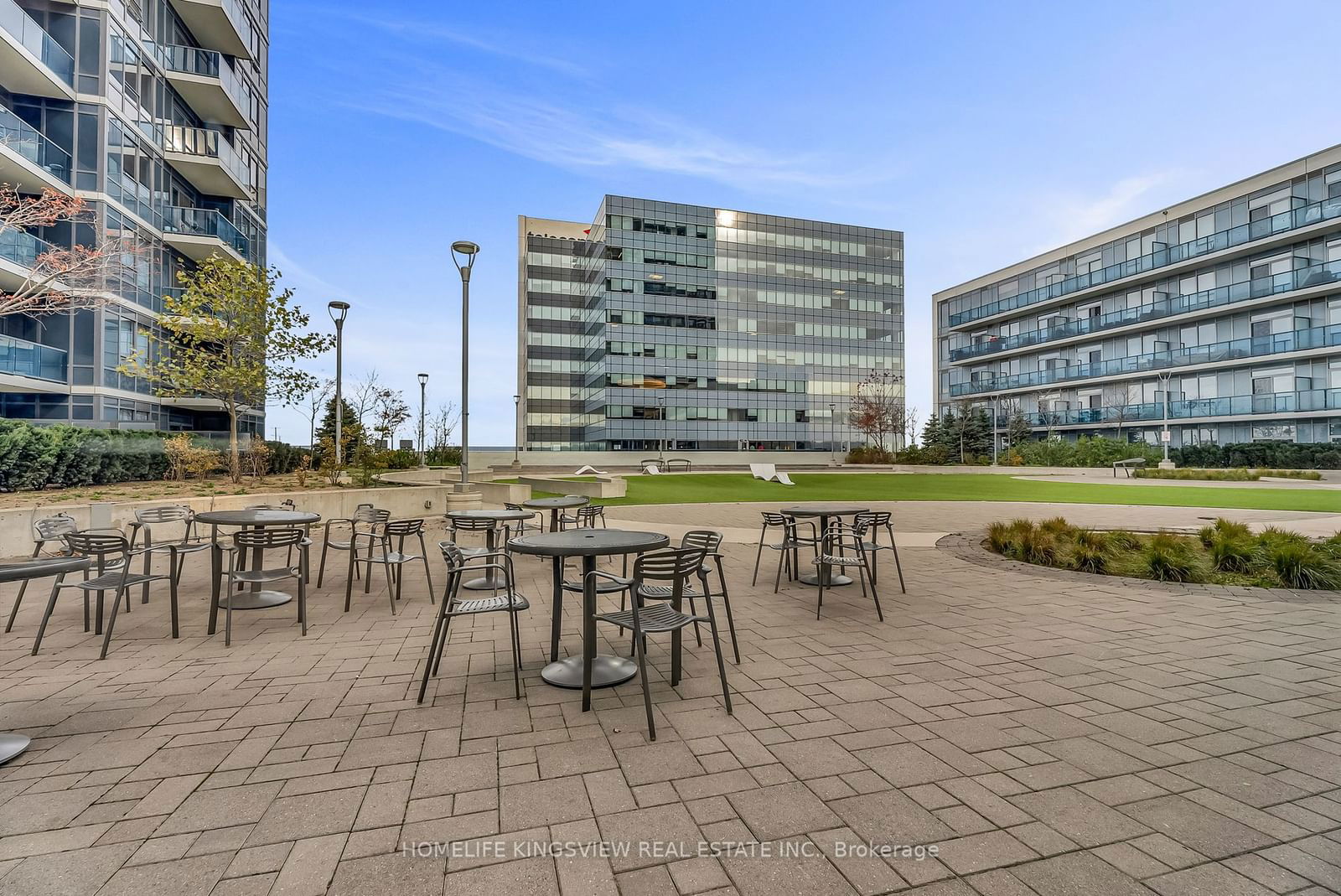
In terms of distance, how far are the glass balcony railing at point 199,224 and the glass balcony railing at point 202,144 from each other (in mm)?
1975

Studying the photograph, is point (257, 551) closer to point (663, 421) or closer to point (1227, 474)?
point (1227, 474)

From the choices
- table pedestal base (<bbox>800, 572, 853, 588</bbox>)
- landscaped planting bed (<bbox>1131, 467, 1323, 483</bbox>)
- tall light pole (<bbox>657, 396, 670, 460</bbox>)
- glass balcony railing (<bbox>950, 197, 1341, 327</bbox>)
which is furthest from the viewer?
tall light pole (<bbox>657, 396, 670, 460</bbox>)

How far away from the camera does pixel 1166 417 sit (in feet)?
140

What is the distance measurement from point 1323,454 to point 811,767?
161 feet

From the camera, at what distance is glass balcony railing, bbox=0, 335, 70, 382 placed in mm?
16531

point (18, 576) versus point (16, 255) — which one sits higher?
point (16, 255)

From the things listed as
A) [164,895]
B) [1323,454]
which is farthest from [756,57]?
[1323,454]

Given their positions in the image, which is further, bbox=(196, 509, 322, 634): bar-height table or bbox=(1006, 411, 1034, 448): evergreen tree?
bbox=(1006, 411, 1034, 448): evergreen tree

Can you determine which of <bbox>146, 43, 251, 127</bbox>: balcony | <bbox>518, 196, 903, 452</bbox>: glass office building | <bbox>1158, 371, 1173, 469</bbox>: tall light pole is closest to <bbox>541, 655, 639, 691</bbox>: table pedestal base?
<bbox>146, 43, 251, 127</bbox>: balcony

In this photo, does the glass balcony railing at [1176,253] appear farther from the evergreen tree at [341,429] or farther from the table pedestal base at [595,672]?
the evergreen tree at [341,429]

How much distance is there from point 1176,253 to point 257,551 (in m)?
60.2

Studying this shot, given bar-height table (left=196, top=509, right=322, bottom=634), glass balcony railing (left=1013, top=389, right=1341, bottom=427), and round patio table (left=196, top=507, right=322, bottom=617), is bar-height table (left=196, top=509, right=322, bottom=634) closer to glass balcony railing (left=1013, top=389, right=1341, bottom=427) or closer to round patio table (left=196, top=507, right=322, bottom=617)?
round patio table (left=196, top=507, right=322, bottom=617)

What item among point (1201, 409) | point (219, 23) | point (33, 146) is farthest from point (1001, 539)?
point (1201, 409)

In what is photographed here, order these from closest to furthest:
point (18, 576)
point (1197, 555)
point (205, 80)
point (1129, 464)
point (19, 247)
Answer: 1. point (18, 576)
2. point (1197, 555)
3. point (19, 247)
4. point (205, 80)
5. point (1129, 464)
